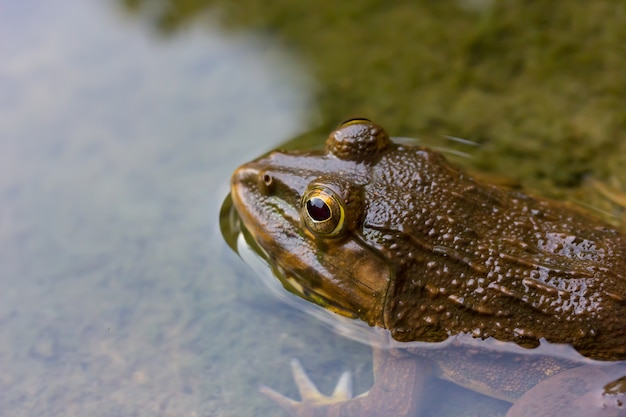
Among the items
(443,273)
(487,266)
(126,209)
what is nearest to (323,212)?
(443,273)

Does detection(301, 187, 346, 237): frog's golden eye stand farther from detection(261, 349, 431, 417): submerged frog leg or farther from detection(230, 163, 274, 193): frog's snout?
detection(261, 349, 431, 417): submerged frog leg

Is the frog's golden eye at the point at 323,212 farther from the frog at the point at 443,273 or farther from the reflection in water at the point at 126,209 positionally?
the reflection in water at the point at 126,209

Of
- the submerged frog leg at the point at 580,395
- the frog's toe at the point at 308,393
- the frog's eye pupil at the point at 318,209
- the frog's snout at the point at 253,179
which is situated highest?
the frog's eye pupil at the point at 318,209

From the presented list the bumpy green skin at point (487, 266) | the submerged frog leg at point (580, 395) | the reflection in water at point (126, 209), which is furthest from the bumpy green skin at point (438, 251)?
the reflection in water at point (126, 209)

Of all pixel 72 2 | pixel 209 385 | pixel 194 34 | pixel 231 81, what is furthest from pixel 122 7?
pixel 209 385

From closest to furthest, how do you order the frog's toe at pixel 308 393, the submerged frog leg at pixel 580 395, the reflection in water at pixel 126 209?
the submerged frog leg at pixel 580 395
the frog's toe at pixel 308 393
the reflection in water at pixel 126 209

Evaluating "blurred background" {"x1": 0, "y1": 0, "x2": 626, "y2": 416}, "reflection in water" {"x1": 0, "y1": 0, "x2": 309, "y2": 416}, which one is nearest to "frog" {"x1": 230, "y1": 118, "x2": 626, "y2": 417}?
"blurred background" {"x1": 0, "y1": 0, "x2": 626, "y2": 416}
